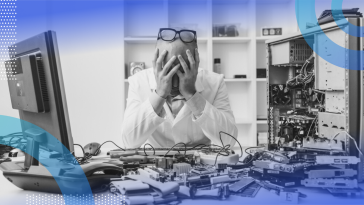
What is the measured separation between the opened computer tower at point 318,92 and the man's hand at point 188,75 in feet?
1.19

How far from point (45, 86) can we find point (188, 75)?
0.49 m

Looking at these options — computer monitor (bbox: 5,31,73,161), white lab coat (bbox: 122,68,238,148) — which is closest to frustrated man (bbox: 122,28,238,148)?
white lab coat (bbox: 122,68,238,148)

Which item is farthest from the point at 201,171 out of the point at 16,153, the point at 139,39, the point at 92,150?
the point at 139,39

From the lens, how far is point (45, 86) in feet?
2.61

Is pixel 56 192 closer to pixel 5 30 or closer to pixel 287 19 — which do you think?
pixel 5 30

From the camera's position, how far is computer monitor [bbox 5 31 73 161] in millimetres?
772

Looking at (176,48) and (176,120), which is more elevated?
(176,48)

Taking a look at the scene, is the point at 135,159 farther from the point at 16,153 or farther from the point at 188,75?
the point at 16,153

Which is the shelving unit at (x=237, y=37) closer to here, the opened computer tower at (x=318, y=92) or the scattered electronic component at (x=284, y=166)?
the opened computer tower at (x=318, y=92)

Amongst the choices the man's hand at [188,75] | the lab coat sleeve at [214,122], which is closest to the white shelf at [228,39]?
the lab coat sleeve at [214,122]

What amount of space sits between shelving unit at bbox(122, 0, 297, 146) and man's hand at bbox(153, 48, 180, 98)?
1492mm

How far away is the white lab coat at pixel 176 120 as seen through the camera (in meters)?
1.27

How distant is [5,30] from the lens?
0.90 meters

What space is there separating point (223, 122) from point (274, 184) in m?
0.62
